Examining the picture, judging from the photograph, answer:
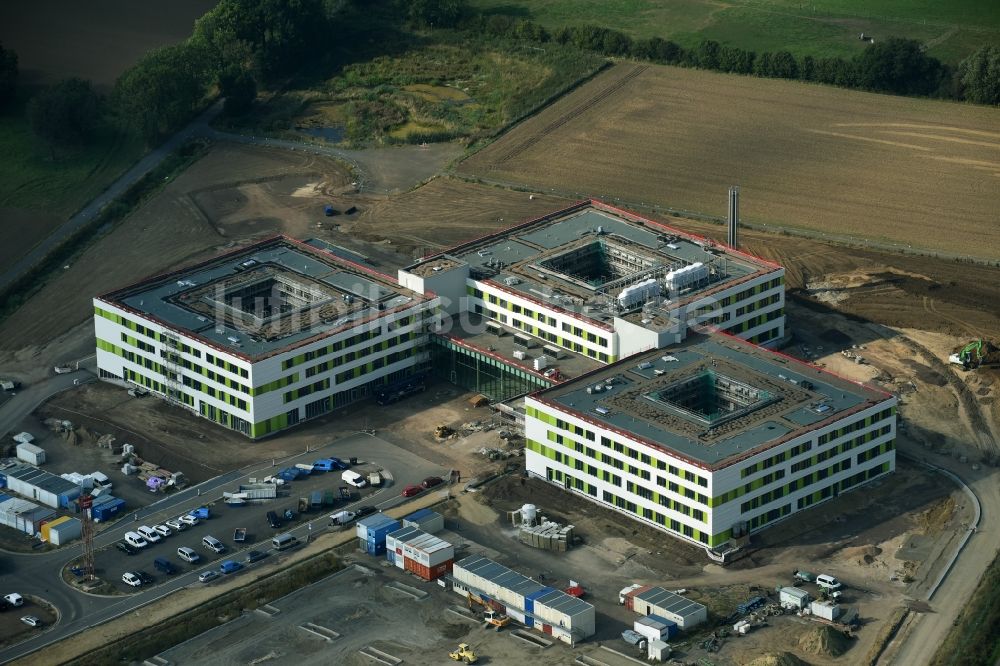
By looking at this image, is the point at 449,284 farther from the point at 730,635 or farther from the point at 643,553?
the point at 730,635

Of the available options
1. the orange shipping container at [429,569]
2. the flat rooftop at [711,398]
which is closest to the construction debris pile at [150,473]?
the orange shipping container at [429,569]

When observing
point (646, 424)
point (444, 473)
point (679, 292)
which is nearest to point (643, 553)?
point (646, 424)

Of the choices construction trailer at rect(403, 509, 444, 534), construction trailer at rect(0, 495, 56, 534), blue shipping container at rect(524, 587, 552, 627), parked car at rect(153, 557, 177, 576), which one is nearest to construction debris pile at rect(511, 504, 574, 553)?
construction trailer at rect(403, 509, 444, 534)

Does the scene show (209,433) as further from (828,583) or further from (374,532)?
(828,583)

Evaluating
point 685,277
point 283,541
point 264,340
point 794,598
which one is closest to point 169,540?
point 283,541

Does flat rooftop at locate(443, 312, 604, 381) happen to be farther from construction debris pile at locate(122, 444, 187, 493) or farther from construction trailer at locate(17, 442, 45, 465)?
construction trailer at locate(17, 442, 45, 465)
